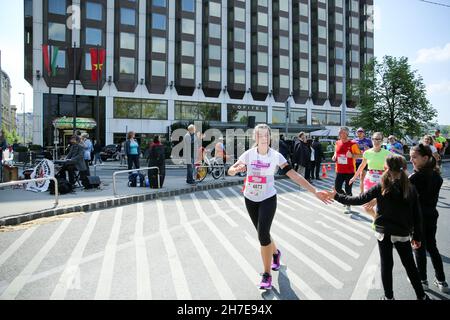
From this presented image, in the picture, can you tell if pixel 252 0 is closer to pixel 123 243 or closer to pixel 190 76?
pixel 190 76

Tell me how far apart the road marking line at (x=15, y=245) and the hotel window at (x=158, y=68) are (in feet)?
131

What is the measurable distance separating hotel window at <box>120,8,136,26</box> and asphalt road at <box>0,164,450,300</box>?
129 ft

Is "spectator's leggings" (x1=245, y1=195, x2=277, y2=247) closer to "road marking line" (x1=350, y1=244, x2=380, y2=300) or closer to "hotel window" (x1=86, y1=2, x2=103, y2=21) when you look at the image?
"road marking line" (x1=350, y1=244, x2=380, y2=300)

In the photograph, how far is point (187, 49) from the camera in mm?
46875

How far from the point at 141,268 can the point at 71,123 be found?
3867cm

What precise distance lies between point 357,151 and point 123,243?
571 cm

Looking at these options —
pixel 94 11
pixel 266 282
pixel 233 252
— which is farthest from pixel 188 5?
pixel 266 282

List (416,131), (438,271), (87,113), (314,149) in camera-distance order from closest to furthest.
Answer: (438,271) → (314,149) → (416,131) → (87,113)

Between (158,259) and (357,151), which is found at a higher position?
(357,151)

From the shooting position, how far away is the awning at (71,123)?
1545 inches

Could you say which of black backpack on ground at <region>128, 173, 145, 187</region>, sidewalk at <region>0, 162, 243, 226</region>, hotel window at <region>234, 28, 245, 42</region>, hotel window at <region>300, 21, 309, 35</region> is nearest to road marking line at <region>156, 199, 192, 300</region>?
sidewalk at <region>0, 162, 243, 226</region>

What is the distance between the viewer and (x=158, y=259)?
5332 millimetres

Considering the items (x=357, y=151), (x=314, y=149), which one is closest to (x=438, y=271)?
(x=357, y=151)
